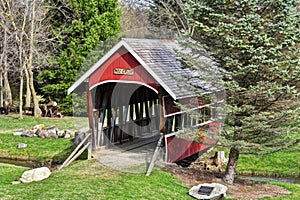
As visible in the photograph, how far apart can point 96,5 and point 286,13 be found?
1691cm

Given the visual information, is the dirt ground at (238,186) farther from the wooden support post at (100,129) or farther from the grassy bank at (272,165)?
the wooden support post at (100,129)

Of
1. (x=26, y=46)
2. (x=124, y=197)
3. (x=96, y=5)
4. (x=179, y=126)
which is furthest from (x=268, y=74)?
(x=26, y=46)

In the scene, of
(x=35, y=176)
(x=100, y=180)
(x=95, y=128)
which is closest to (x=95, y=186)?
(x=100, y=180)

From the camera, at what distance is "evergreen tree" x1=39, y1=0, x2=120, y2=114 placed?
25.6m

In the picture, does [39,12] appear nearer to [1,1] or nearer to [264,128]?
[1,1]

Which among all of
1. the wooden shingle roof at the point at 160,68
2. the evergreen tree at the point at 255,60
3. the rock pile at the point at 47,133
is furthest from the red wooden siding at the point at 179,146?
the rock pile at the point at 47,133

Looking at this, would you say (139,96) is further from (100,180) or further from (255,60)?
(255,60)

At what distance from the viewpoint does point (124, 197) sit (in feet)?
33.3

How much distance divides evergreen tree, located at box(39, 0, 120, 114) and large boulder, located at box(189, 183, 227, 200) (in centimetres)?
1643

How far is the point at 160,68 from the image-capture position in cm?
1292

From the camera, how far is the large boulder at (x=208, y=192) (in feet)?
35.5

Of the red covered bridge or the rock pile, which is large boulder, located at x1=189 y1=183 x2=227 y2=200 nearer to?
the red covered bridge

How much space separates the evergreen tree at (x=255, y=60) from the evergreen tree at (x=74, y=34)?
47.6 feet

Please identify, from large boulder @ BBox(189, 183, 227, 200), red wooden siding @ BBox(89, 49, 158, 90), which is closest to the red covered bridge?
red wooden siding @ BBox(89, 49, 158, 90)
